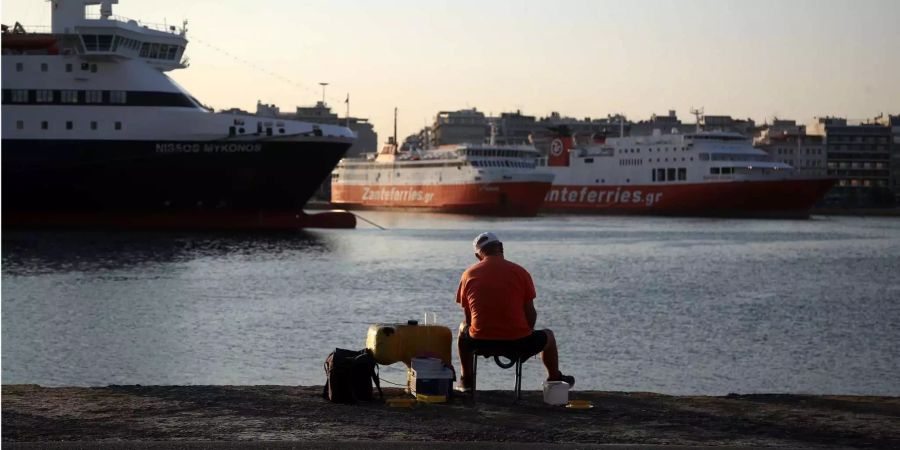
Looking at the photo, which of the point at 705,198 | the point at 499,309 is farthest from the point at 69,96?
the point at 705,198

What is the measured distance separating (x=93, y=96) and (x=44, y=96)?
196 centimetres

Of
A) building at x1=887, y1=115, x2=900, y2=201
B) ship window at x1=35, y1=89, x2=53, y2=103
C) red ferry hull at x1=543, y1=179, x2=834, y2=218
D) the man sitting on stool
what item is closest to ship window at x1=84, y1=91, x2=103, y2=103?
ship window at x1=35, y1=89, x2=53, y2=103

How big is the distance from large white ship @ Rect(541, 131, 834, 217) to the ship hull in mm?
45959

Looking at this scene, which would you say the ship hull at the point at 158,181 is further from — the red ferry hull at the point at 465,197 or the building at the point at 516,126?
the building at the point at 516,126

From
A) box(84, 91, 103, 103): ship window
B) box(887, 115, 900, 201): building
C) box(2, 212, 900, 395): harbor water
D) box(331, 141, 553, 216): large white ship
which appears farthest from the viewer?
box(887, 115, 900, 201): building

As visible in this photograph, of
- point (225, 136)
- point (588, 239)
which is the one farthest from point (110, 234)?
point (588, 239)

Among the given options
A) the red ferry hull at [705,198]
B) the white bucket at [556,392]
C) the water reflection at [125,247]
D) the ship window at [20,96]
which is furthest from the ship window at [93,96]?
the red ferry hull at [705,198]

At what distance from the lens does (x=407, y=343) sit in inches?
309

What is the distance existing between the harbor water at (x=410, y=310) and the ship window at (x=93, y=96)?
617 centimetres

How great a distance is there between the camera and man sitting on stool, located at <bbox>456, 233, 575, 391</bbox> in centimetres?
741

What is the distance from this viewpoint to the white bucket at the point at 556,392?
24.1 ft

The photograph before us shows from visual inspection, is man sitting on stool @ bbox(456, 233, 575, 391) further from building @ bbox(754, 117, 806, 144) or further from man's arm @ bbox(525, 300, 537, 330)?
building @ bbox(754, 117, 806, 144)

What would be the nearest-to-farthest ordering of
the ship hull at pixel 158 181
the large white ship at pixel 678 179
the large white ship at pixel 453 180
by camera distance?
the ship hull at pixel 158 181, the large white ship at pixel 678 179, the large white ship at pixel 453 180

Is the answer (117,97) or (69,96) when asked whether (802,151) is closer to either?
(117,97)
